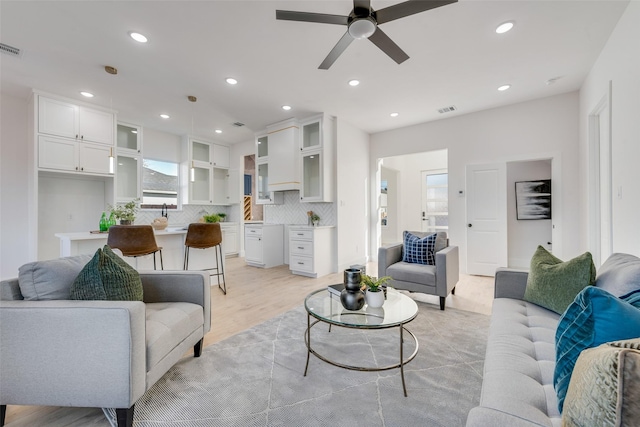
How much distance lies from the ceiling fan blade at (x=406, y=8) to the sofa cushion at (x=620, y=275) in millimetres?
1827

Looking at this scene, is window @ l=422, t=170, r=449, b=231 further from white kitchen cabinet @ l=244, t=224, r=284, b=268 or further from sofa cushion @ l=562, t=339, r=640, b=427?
sofa cushion @ l=562, t=339, r=640, b=427

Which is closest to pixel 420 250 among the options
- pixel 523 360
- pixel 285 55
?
pixel 523 360

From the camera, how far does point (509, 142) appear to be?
14.3ft

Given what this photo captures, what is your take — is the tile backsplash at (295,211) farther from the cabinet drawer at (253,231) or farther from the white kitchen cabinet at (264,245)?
the cabinet drawer at (253,231)

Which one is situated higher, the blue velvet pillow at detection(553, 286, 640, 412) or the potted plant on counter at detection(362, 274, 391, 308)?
the blue velvet pillow at detection(553, 286, 640, 412)

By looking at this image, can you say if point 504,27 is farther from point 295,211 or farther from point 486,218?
point 295,211

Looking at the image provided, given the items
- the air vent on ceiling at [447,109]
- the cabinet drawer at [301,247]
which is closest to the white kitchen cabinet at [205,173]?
the cabinet drawer at [301,247]

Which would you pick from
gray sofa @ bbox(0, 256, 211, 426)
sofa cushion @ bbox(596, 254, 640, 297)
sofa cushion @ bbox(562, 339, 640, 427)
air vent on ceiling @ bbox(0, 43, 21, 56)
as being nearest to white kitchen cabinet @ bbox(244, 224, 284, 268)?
air vent on ceiling @ bbox(0, 43, 21, 56)

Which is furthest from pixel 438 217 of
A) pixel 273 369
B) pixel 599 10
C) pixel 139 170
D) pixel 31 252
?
pixel 31 252

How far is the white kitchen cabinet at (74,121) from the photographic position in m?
3.85

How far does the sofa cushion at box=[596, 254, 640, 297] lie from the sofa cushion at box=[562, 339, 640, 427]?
2.87ft

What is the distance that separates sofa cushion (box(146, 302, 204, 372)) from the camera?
1.45m

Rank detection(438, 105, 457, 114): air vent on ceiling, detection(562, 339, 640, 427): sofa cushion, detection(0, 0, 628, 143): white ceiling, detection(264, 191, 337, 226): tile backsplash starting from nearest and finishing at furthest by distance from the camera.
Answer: detection(562, 339, 640, 427): sofa cushion → detection(0, 0, 628, 143): white ceiling → detection(438, 105, 457, 114): air vent on ceiling → detection(264, 191, 337, 226): tile backsplash

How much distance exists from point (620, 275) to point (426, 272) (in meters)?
1.69
